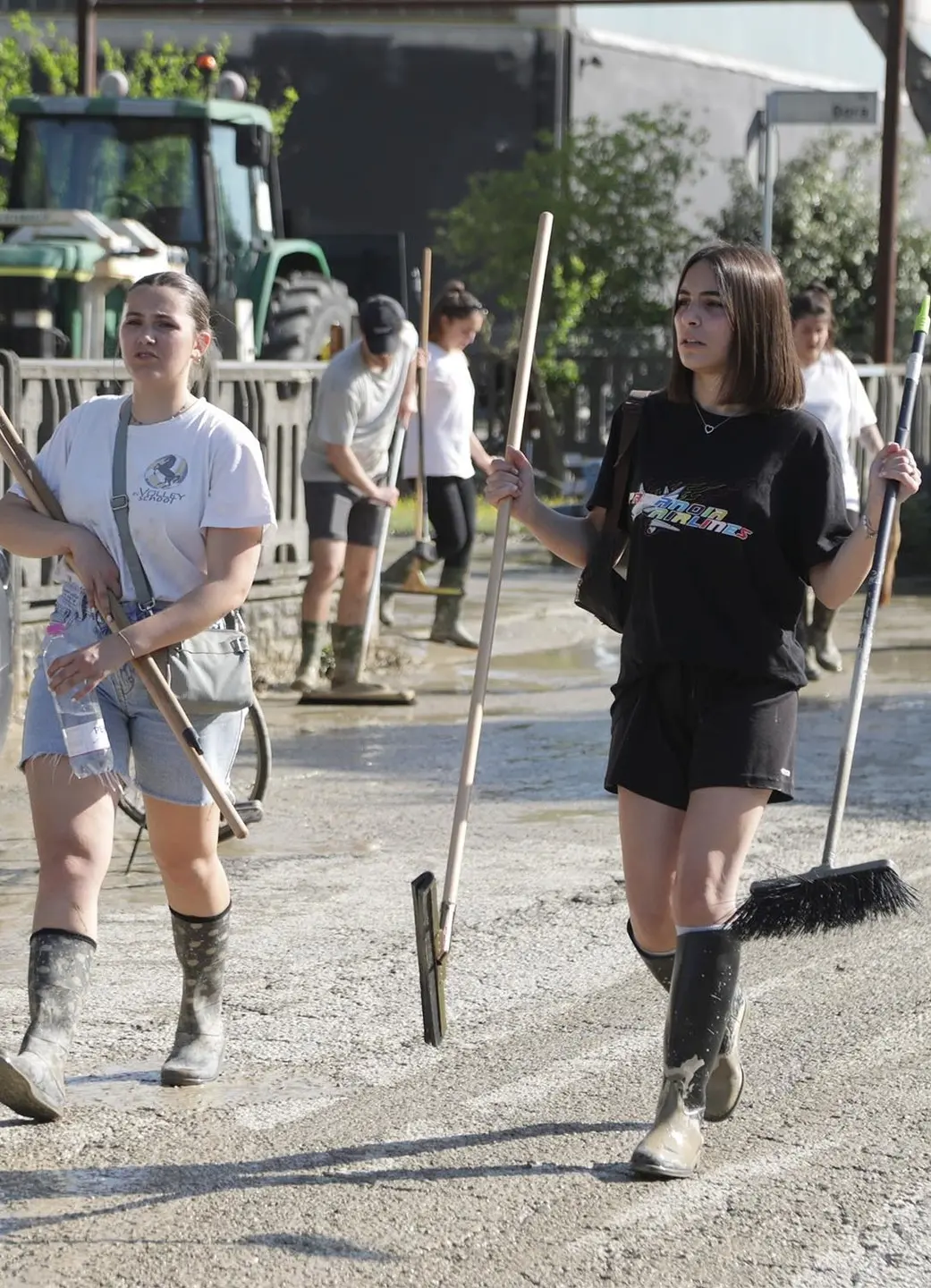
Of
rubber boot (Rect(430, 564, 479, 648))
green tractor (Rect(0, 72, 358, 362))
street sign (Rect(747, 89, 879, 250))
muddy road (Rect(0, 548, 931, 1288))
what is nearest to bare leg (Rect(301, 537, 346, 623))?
rubber boot (Rect(430, 564, 479, 648))

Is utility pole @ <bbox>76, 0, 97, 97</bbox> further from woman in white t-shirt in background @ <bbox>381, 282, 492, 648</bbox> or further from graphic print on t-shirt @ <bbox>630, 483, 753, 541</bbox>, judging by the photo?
graphic print on t-shirt @ <bbox>630, 483, 753, 541</bbox>

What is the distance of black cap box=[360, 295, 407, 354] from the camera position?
9617mm

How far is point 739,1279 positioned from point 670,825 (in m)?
0.94

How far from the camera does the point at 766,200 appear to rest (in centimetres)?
1645

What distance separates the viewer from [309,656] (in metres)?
10.2

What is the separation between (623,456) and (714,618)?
0.43 m

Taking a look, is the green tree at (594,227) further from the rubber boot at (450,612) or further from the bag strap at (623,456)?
the bag strap at (623,456)

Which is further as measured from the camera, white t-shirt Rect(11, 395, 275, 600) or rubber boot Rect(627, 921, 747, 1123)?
white t-shirt Rect(11, 395, 275, 600)

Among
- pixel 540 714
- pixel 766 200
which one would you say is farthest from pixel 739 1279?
pixel 766 200

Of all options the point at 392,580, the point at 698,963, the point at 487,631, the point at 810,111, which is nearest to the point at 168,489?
the point at 487,631

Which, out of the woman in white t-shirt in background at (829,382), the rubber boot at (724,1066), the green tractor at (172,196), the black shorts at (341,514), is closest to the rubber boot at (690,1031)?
the rubber boot at (724,1066)

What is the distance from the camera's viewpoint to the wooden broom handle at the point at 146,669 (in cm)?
443

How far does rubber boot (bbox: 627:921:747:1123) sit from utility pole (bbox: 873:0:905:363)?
45.1 feet

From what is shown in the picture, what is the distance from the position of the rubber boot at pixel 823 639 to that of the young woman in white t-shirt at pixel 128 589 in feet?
21.3
